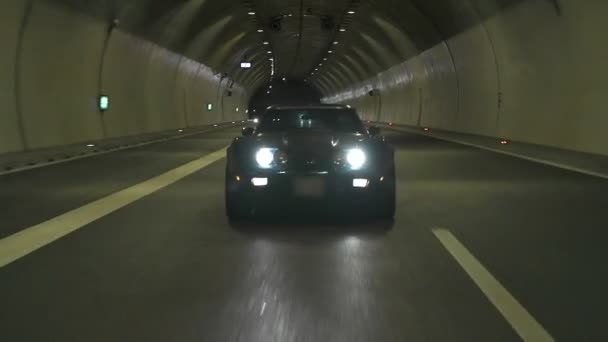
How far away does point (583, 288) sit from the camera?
7605mm

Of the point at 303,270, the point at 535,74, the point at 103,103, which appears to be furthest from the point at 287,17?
the point at 303,270

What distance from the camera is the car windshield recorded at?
12938mm

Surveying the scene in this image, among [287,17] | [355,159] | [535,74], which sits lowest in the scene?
[535,74]

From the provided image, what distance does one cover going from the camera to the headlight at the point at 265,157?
11281 mm

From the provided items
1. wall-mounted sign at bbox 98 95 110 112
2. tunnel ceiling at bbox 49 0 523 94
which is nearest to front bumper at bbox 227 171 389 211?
tunnel ceiling at bbox 49 0 523 94

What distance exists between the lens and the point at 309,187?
11.1m

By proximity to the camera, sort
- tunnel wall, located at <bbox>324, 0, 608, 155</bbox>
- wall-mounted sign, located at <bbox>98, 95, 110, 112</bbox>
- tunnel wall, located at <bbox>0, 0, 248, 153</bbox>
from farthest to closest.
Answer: wall-mounted sign, located at <bbox>98, 95, 110, 112</bbox>, tunnel wall, located at <bbox>0, 0, 248, 153</bbox>, tunnel wall, located at <bbox>324, 0, 608, 155</bbox>

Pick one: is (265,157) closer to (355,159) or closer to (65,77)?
(355,159)

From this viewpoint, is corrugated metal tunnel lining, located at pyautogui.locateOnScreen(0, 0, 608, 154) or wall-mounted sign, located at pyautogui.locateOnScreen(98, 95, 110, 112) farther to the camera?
wall-mounted sign, located at pyautogui.locateOnScreen(98, 95, 110, 112)

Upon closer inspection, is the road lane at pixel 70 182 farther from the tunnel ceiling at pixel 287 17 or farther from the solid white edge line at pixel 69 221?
the tunnel ceiling at pixel 287 17

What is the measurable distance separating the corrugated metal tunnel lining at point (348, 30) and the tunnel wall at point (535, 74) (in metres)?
0.05

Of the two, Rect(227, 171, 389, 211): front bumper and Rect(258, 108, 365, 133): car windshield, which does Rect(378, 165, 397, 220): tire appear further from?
Rect(258, 108, 365, 133): car windshield

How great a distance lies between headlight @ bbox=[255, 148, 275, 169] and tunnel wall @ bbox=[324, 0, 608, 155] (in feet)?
38.9

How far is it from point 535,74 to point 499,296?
2113 cm
